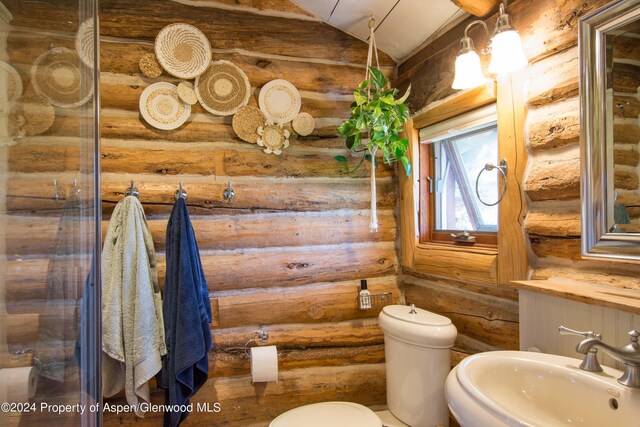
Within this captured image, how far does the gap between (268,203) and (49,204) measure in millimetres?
981

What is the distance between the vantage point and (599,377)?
92cm

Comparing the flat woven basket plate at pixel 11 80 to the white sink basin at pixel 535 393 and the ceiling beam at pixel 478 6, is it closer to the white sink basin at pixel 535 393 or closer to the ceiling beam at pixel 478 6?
the white sink basin at pixel 535 393

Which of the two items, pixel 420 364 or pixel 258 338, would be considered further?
pixel 258 338

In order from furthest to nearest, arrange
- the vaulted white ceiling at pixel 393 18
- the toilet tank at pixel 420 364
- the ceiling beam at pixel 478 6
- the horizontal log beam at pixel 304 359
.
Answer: the horizontal log beam at pixel 304 359 < the vaulted white ceiling at pixel 393 18 < the toilet tank at pixel 420 364 < the ceiling beam at pixel 478 6

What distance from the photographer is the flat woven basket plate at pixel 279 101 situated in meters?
1.90

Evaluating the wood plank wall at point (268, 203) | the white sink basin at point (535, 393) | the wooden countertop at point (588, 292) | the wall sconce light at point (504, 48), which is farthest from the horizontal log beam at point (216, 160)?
the white sink basin at point (535, 393)

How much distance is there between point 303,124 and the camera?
6.38 feet

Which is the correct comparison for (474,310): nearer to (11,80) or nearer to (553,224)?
(553,224)

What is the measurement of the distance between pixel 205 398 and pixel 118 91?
161cm

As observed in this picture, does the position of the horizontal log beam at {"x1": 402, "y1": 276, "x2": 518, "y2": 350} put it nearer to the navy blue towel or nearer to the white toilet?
the white toilet

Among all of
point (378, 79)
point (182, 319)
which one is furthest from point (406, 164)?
point (182, 319)

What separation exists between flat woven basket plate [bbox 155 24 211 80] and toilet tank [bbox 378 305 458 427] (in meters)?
1.62

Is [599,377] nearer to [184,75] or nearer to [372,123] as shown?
[372,123]

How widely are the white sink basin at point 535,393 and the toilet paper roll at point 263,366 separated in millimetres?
992
